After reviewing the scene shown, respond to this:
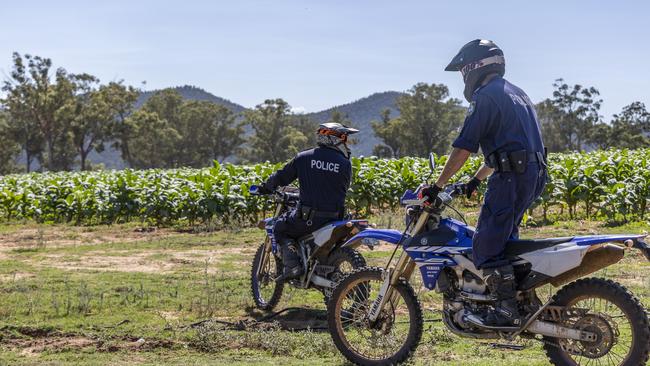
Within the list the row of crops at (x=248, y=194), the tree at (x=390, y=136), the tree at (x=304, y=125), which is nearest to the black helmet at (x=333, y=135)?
the row of crops at (x=248, y=194)

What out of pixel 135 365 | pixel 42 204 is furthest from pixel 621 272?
pixel 42 204

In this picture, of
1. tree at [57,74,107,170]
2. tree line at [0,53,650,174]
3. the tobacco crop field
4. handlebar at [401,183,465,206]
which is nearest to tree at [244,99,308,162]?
tree line at [0,53,650,174]

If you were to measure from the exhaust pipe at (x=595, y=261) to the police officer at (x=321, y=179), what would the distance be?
10.6 ft

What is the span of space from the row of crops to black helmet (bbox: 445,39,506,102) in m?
11.6

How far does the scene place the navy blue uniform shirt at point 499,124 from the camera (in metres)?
5.53

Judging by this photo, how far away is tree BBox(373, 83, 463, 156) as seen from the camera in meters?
108

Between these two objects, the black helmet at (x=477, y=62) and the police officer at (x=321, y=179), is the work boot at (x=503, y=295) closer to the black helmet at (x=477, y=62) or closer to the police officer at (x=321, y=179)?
the black helmet at (x=477, y=62)

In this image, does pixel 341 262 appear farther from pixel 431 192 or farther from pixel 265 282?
pixel 431 192

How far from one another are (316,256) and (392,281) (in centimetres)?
230

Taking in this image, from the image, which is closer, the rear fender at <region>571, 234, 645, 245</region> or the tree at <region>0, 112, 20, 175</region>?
the rear fender at <region>571, 234, 645, 245</region>

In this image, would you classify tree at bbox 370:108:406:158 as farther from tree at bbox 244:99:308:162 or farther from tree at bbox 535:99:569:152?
tree at bbox 535:99:569:152

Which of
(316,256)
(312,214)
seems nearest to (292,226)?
(312,214)

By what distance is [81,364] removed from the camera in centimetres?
671

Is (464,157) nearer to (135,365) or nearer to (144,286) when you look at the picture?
(135,365)
